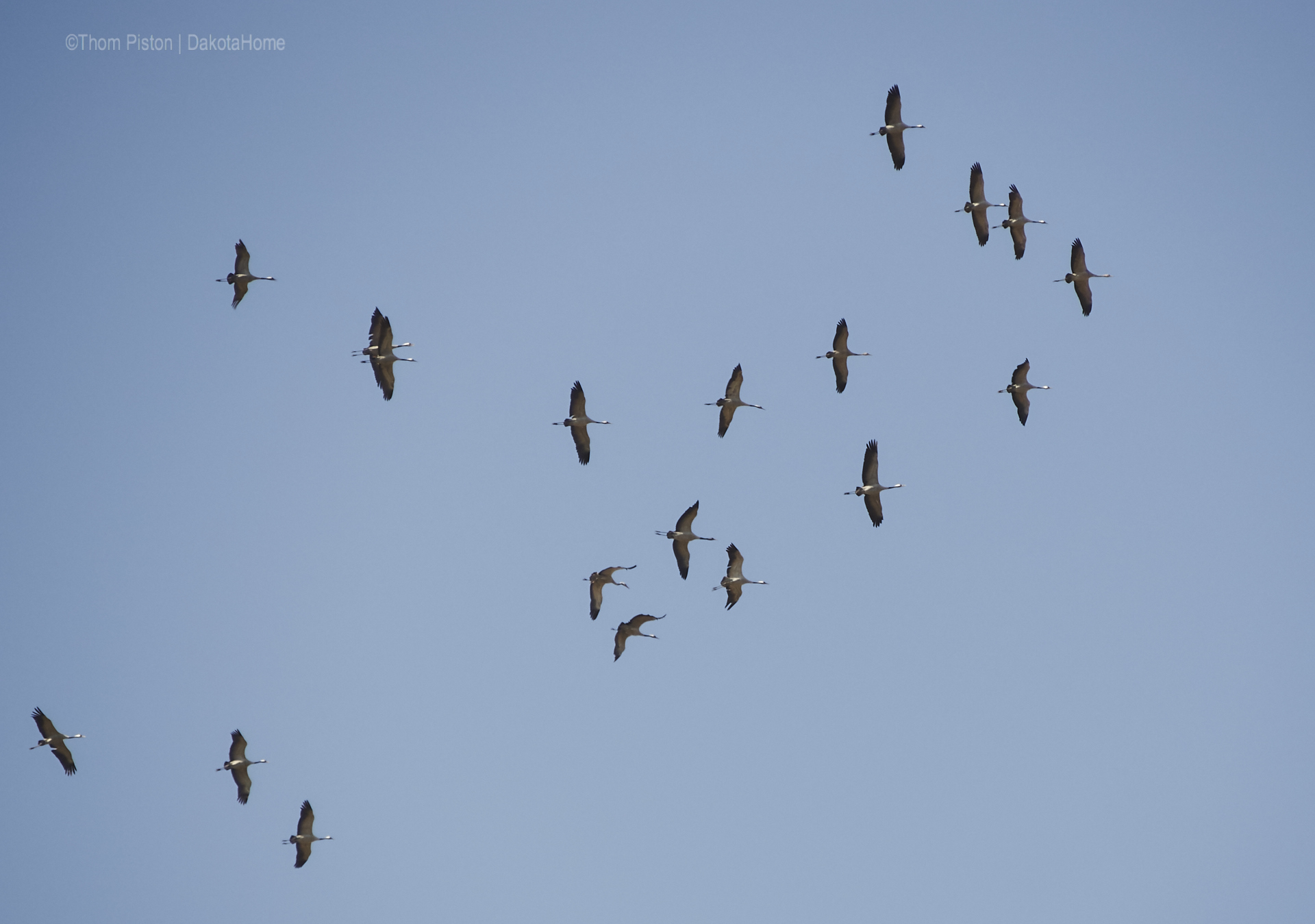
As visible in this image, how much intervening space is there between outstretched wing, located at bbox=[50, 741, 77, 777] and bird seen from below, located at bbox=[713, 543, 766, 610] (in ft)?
76.8

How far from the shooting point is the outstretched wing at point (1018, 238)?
55688mm

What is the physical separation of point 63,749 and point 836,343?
30.5 metres

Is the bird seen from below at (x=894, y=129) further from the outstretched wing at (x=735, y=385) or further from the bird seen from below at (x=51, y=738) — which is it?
the bird seen from below at (x=51, y=738)

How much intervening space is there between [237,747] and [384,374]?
13.7m

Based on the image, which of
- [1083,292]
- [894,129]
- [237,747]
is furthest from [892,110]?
[237,747]

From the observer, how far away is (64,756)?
181 ft

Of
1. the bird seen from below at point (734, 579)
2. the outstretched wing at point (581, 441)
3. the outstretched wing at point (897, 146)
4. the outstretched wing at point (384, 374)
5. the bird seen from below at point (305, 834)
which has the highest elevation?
the outstretched wing at point (897, 146)

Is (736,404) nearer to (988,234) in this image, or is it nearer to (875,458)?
(875,458)

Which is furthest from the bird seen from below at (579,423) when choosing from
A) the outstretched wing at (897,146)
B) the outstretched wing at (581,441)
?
the outstretched wing at (897,146)

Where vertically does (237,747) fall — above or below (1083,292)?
below

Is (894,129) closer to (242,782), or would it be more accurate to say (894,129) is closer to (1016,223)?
(1016,223)

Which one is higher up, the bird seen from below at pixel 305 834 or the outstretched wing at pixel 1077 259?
the outstretched wing at pixel 1077 259

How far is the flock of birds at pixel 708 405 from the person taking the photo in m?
52.0

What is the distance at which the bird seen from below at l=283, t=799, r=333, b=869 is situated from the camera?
53.2 m
